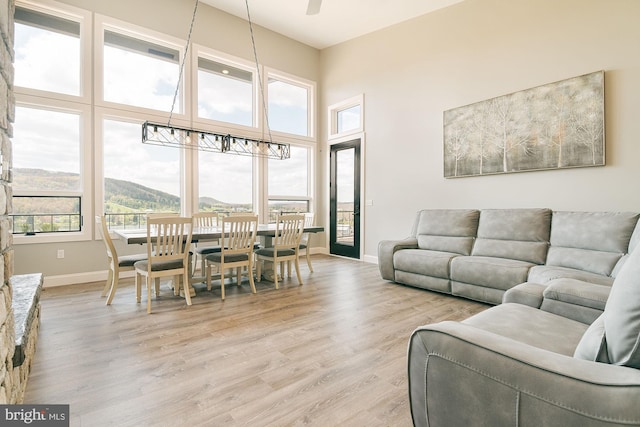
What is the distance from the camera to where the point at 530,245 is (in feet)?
11.5

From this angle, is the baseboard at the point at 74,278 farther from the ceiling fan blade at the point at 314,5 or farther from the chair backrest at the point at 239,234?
the ceiling fan blade at the point at 314,5

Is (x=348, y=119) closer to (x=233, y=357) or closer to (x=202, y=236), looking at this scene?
(x=202, y=236)

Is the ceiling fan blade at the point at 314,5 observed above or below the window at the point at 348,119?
above

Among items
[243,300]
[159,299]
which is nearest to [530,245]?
[243,300]

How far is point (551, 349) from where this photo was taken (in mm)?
1374

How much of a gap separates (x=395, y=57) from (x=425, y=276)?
3.75 metres

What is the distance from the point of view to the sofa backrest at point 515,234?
3479 mm

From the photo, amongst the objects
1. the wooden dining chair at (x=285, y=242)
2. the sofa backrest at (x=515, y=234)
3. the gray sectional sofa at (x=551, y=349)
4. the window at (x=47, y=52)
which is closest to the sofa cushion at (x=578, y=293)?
the gray sectional sofa at (x=551, y=349)

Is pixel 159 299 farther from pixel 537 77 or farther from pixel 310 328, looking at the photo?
pixel 537 77

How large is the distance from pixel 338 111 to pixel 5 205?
234 inches

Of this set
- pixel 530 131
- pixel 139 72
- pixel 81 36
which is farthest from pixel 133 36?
pixel 530 131

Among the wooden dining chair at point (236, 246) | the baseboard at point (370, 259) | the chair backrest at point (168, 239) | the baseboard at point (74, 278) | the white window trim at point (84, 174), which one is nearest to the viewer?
the chair backrest at point (168, 239)

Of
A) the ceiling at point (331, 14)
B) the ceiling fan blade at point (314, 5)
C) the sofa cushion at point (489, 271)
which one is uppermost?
the ceiling at point (331, 14)

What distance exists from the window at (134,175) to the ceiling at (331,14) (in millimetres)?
2493
